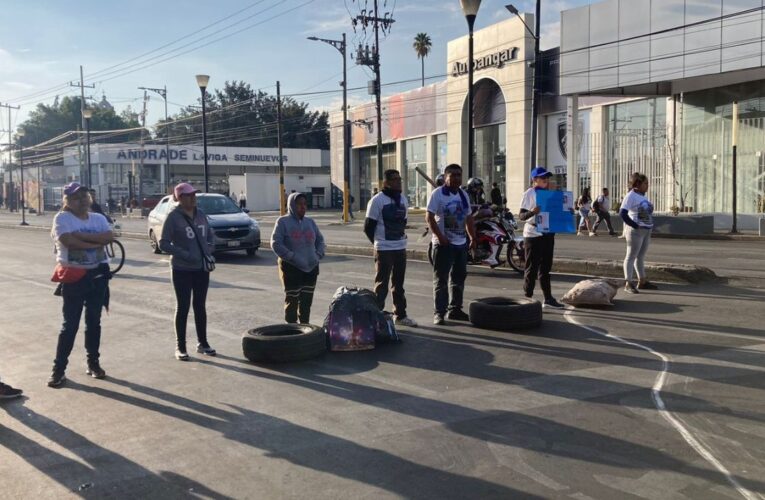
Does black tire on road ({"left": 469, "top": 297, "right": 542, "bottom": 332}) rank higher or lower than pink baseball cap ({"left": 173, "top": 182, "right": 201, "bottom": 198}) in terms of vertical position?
lower

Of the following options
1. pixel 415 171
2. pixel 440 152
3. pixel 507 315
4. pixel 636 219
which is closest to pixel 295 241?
pixel 507 315

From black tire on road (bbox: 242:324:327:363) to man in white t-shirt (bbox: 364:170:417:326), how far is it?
54.8 inches

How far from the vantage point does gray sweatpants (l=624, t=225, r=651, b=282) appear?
9.85 meters

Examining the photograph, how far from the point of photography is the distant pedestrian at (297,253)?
7676 mm

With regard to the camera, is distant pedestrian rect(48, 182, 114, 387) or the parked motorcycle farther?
the parked motorcycle

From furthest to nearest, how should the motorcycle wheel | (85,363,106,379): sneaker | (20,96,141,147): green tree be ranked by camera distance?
(20,96,141,147): green tree, the motorcycle wheel, (85,363,106,379): sneaker

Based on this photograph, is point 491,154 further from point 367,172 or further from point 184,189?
point 184,189

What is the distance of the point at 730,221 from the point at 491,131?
1796 centimetres

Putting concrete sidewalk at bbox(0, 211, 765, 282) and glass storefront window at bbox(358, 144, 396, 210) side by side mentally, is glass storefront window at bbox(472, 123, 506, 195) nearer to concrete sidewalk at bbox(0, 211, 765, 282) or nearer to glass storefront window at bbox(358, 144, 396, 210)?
glass storefront window at bbox(358, 144, 396, 210)

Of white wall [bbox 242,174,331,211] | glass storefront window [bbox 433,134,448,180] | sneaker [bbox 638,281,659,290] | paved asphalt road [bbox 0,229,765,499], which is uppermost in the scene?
glass storefront window [bbox 433,134,448,180]

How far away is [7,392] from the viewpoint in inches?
225

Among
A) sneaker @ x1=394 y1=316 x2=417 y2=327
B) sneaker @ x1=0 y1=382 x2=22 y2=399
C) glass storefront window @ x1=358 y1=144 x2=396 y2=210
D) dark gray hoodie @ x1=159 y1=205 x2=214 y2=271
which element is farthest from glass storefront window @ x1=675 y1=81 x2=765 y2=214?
glass storefront window @ x1=358 y1=144 x2=396 y2=210

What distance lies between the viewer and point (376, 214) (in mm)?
8141

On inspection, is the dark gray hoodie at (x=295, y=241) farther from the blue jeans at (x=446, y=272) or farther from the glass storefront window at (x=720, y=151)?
the glass storefront window at (x=720, y=151)
